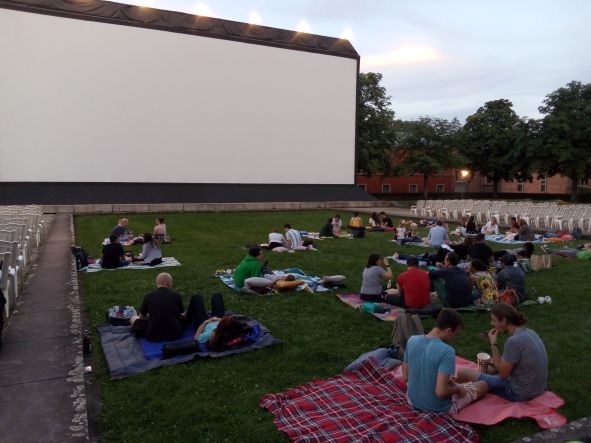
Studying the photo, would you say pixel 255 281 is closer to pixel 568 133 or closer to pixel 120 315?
pixel 120 315

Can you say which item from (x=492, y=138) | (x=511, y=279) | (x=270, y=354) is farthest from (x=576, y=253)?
(x=492, y=138)

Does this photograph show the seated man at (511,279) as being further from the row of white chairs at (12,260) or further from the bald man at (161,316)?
the row of white chairs at (12,260)

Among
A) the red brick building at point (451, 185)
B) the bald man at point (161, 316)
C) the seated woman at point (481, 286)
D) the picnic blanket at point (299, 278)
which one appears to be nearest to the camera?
the bald man at point (161, 316)

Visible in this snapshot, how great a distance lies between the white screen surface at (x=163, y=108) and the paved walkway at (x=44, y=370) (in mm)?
→ 20389

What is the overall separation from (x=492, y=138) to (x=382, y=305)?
136ft

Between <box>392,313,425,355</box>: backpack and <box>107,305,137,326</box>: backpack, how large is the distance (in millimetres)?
3612

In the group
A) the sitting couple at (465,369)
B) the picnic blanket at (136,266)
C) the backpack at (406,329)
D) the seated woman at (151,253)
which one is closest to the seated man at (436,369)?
the sitting couple at (465,369)

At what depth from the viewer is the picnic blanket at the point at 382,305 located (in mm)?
6819

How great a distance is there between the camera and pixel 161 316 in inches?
226

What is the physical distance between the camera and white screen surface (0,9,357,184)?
24922mm

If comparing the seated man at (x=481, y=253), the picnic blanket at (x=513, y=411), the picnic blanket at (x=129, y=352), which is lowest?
the picnic blanket at (x=513, y=411)

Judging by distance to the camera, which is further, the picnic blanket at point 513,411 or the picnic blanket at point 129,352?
the picnic blanket at point 129,352

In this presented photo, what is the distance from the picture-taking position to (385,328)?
644cm

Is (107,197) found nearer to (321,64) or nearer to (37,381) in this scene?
(321,64)
